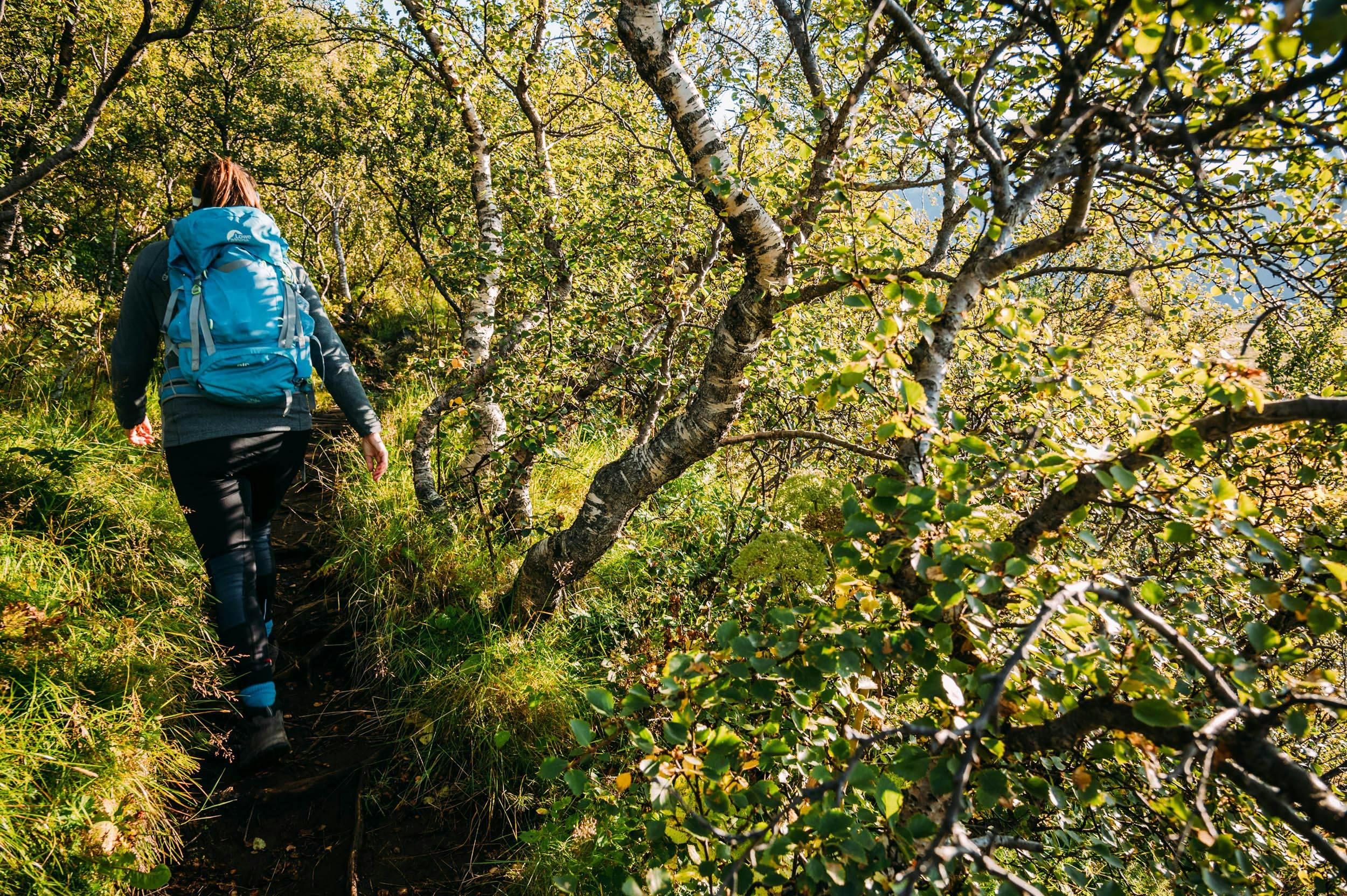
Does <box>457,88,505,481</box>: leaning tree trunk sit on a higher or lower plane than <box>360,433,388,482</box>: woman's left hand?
higher

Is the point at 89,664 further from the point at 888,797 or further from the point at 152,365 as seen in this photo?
the point at 888,797

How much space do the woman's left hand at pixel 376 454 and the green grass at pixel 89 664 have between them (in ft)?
3.68

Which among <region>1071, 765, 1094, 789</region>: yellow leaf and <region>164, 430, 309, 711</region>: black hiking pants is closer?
<region>1071, 765, 1094, 789</region>: yellow leaf

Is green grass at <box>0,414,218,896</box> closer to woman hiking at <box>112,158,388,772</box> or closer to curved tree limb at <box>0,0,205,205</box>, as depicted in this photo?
woman hiking at <box>112,158,388,772</box>

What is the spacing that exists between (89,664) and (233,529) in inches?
32.0

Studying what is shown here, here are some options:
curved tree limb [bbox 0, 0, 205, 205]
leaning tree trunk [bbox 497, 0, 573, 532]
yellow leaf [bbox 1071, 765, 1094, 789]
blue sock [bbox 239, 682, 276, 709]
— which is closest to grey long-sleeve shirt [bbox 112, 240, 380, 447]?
blue sock [bbox 239, 682, 276, 709]

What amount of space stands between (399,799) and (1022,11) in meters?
3.75

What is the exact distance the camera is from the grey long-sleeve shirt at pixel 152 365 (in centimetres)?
258

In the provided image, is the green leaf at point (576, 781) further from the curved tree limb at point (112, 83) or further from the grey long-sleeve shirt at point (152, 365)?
the curved tree limb at point (112, 83)

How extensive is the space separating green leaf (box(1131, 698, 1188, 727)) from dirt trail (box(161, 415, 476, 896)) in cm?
264

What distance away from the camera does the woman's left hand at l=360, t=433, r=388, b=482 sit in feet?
10.1

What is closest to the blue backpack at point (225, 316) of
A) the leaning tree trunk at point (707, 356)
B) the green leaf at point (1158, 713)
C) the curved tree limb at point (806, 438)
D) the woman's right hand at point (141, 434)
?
the woman's right hand at point (141, 434)

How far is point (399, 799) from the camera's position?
2896 millimetres

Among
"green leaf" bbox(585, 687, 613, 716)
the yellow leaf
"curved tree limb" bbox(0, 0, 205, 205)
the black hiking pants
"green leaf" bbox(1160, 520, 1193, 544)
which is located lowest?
the black hiking pants
